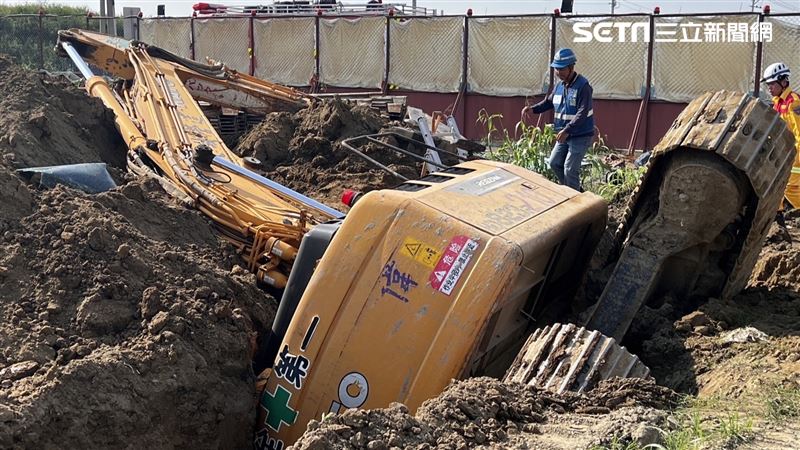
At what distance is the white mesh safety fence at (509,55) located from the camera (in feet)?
50.1

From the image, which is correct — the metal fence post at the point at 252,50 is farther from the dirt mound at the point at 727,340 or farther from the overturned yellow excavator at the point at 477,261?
the dirt mound at the point at 727,340

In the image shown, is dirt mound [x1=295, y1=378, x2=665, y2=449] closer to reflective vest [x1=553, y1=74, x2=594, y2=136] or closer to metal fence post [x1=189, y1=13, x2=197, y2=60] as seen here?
reflective vest [x1=553, y1=74, x2=594, y2=136]

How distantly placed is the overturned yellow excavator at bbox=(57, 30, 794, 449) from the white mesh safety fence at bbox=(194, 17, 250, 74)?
Result: 13517mm

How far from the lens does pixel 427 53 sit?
16.4 metres

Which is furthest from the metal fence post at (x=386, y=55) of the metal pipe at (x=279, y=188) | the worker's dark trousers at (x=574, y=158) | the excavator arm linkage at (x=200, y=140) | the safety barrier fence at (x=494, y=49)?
the metal pipe at (x=279, y=188)

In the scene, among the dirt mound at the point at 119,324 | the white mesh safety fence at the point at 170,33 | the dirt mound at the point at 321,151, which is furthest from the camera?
the white mesh safety fence at the point at 170,33

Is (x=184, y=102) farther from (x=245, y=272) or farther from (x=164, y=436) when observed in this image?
(x=164, y=436)

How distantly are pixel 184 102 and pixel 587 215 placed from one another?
Answer: 158 inches

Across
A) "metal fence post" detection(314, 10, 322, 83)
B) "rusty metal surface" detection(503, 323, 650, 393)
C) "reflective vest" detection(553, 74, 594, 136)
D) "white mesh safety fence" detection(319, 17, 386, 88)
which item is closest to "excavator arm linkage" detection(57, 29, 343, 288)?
"rusty metal surface" detection(503, 323, 650, 393)

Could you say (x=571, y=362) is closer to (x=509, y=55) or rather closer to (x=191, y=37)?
(x=509, y=55)

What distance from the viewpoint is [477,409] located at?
3.29m

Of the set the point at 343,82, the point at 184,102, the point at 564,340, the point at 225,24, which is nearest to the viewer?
the point at 564,340

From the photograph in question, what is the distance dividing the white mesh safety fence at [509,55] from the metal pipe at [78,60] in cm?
848

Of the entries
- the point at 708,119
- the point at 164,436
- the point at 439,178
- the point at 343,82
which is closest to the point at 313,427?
the point at 164,436
